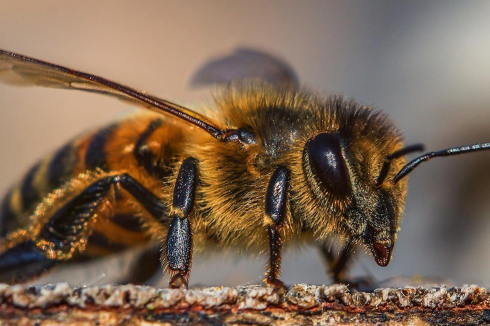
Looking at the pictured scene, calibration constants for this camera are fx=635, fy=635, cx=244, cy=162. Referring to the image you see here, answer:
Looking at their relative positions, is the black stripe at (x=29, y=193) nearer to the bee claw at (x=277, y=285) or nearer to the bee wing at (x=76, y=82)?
the bee wing at (x=76, y=82)

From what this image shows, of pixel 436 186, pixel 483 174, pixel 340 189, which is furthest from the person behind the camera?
pixel 436 186

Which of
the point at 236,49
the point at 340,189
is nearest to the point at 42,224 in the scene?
the point at 340,189

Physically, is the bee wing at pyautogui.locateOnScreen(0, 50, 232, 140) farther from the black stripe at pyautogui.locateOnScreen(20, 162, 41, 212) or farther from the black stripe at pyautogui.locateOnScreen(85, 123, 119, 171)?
the black stripe at pyautogui.locateOnScreen(20, 162, 41, 212)

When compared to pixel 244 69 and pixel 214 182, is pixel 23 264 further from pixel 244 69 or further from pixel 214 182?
pixel 244 69

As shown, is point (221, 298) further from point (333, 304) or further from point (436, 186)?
point (436, 186)

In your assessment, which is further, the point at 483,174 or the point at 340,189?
the point at 483,174

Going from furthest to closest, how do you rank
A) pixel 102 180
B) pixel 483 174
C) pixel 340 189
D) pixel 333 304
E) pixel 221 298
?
pixel 483 174
pixel 102 180
pixel 340 189
pixel 333 304
pixel 221 298
